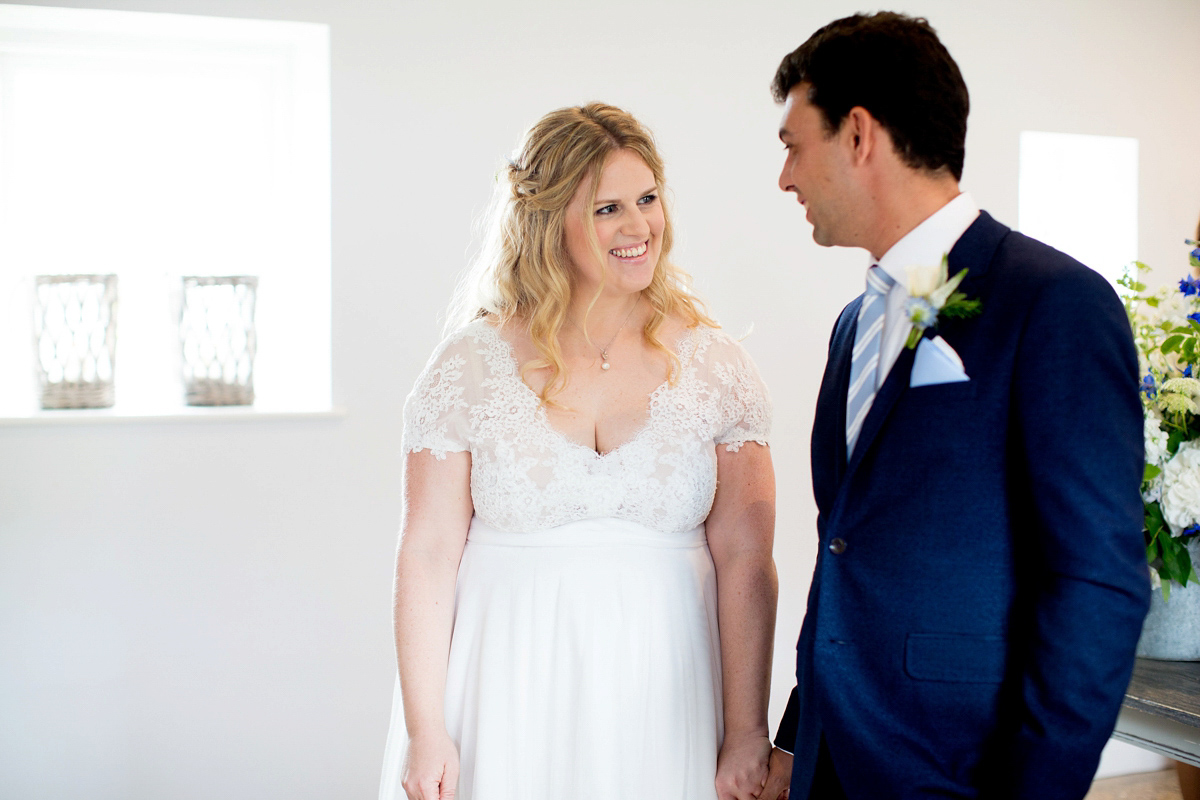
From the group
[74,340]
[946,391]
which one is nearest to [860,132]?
[946,391]

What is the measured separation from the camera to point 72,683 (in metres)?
2.60

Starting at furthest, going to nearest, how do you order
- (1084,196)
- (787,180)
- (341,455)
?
1. (1084,196)
2. (341,455)
3. (787,180)

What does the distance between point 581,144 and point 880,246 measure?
684 millimetres

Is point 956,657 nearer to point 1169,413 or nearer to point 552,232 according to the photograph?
point 1169,413

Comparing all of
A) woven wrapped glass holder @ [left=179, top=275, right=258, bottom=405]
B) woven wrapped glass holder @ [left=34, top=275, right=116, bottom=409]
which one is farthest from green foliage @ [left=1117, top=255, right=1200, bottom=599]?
woven wrapped glass holder @ [left=34, top=275, right=116, bottom=409]

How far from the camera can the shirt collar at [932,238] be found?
1.15 meters

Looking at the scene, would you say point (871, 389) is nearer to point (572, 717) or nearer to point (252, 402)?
point (572, 717)

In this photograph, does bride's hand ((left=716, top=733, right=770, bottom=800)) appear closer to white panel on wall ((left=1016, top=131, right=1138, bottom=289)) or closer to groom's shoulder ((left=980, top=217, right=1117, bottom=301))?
groom's shoulder ((left=980, top=217, right=1117, bottom=301))

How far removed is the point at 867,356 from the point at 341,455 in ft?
6.09

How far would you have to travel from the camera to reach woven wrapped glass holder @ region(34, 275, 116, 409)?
264cm

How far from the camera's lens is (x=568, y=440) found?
1.66 meters

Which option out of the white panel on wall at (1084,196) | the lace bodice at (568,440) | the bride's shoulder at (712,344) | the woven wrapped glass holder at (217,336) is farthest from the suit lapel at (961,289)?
the white panel on wall at (1084,196)

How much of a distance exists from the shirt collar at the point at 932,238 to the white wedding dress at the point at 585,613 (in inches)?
23.2

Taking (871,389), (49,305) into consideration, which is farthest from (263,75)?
(871,389)
